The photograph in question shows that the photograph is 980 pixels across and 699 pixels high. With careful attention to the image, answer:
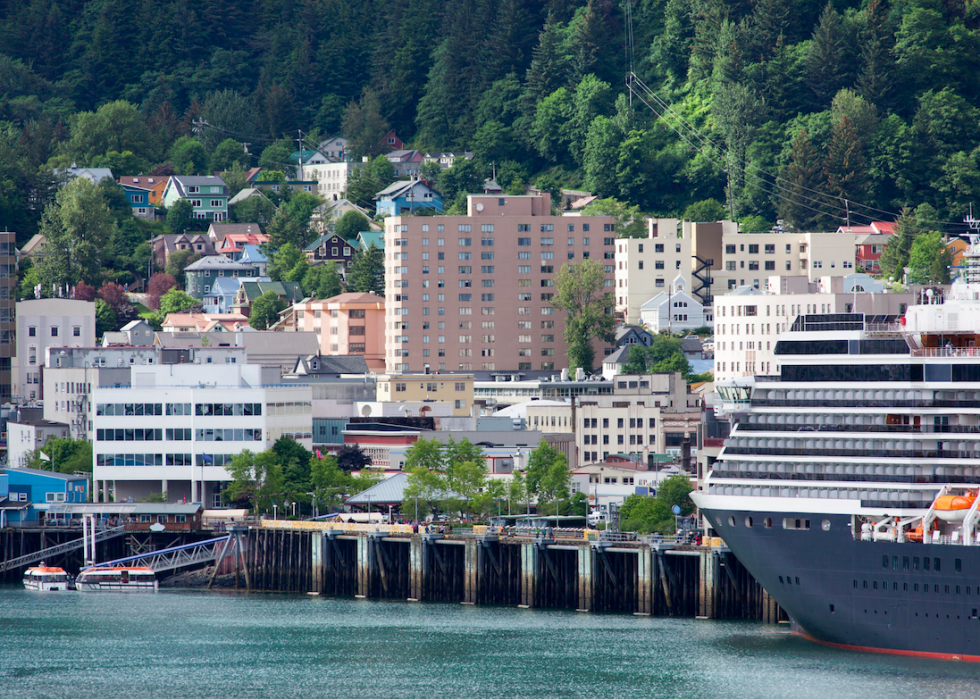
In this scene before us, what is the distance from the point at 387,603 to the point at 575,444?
34.7m

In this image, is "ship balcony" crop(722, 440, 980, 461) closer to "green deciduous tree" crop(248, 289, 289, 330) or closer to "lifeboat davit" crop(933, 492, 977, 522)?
"lifeboat davit" crop(933, 492, 977, 522)

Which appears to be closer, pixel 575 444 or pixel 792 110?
pixel 575 444

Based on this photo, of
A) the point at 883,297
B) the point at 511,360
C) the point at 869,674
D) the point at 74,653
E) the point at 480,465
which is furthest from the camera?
the point at 511,360

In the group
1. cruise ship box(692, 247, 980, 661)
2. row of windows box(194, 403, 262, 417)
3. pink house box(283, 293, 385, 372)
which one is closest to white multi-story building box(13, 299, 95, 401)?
pink house box(283, 293, 385, 372)

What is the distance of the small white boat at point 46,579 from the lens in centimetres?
10769

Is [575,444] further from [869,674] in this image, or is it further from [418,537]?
[869,674]

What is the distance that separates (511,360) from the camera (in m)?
180

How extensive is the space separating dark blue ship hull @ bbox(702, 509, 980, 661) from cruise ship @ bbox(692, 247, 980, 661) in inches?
2.0

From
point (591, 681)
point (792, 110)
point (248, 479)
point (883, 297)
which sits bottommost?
point (591, 681)

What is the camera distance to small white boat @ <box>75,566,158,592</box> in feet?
354

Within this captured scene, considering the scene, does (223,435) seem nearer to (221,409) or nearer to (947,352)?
(221,409)

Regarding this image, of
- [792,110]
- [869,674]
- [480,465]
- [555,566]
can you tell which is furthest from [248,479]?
[792,110]

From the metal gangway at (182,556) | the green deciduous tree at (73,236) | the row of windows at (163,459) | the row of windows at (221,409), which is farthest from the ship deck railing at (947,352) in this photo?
the green deciduous tree at (73,236)

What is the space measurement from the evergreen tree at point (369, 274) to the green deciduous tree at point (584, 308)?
70.4ft
